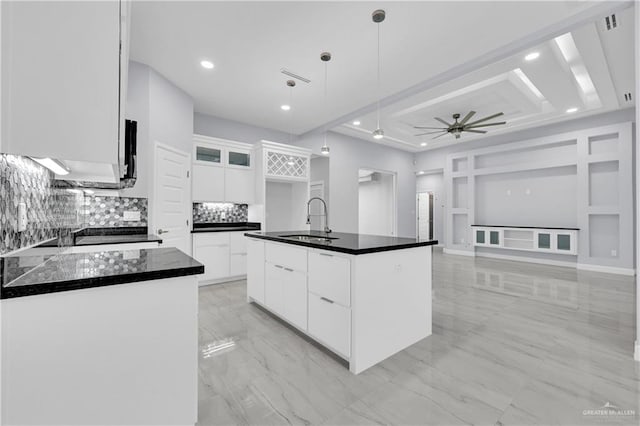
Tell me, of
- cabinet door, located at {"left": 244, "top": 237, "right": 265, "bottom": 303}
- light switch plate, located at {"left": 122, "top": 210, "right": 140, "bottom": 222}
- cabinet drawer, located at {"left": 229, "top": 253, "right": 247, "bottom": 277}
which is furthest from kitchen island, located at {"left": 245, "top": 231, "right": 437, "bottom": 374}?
cabinet drawer, located at {"left": 229, "top": 253, "right": 247, "bottom": 277}

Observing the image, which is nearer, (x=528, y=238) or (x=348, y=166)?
(x=528, y=238)

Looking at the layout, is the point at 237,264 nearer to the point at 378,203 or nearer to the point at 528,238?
the point at 378,203

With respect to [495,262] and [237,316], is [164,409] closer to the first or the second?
[237,316]

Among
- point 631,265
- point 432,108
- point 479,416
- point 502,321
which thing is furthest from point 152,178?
point 631,265

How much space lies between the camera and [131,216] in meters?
3.37

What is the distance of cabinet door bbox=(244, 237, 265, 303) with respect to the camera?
9.98 feet

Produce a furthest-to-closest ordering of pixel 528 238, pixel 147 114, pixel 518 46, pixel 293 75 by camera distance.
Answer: pixel 528 238
pixel 293 75
pixel 147 114
pixel 518 46

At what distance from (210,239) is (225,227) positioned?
566mm

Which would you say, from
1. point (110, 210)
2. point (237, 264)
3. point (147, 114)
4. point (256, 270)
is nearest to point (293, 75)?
point (147, 114)

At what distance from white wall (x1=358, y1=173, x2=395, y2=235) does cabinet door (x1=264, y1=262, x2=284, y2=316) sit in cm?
559

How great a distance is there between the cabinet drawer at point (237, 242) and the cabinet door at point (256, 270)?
1.37m

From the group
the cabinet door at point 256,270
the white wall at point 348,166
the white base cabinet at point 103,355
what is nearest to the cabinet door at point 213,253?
the cabinet door at point 256,270

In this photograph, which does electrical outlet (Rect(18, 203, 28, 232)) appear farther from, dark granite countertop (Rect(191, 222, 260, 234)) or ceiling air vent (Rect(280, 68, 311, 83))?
ceiling air vent (Rect(280, 68, 311, 83))

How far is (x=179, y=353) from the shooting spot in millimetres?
1141
